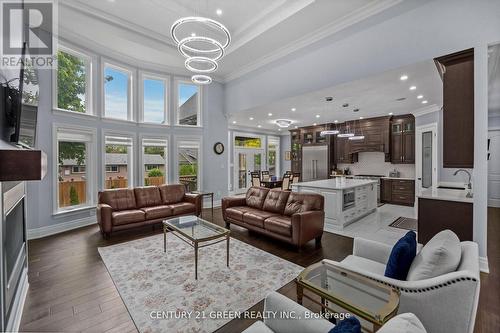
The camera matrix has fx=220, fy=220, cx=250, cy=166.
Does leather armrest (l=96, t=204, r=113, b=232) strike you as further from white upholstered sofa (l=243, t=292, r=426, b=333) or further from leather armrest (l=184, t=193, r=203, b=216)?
white upholstered sofa (l=243, t=292, r=426, b=333)

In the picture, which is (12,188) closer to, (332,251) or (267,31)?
(332,251)

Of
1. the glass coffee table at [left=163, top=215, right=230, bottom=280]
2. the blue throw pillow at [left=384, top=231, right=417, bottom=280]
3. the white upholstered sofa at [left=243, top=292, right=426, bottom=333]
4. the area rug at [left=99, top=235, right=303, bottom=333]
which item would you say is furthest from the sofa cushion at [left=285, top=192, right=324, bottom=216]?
the white upholstered sofa at [left=243, top=292, right=426, bottom=333]

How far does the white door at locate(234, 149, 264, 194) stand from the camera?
9.76 metres

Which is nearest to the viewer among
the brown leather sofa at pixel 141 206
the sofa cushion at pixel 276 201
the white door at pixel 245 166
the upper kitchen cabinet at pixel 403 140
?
the brown leather sofa at pixel 141 206

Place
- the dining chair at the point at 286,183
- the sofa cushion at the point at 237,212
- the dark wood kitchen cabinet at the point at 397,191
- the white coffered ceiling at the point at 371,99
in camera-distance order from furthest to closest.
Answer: the dining chair at the point at 286,183 < the dark wood kitchen cabinet at the point at 397,191 < the sofa cushion at the point at 237,212 < the white coffered ceiling at the point at 371,99

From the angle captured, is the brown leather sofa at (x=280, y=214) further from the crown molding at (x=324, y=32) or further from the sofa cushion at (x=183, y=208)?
the crown molding at (x=324, y=32)

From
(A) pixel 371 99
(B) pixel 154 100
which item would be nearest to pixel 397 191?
(A) pixel 371 99

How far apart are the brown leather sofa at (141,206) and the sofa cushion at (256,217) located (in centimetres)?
159

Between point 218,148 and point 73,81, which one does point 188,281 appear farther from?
point 73,81

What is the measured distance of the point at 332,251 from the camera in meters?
3.61

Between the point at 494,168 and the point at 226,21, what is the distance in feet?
30.3

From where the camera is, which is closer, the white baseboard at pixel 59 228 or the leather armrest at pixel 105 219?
the leather armrest at pixel 105 219

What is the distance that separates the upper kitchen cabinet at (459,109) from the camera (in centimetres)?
297

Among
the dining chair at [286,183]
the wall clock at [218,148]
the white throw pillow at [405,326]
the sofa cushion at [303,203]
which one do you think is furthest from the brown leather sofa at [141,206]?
the white throw pillow at [405,326]
